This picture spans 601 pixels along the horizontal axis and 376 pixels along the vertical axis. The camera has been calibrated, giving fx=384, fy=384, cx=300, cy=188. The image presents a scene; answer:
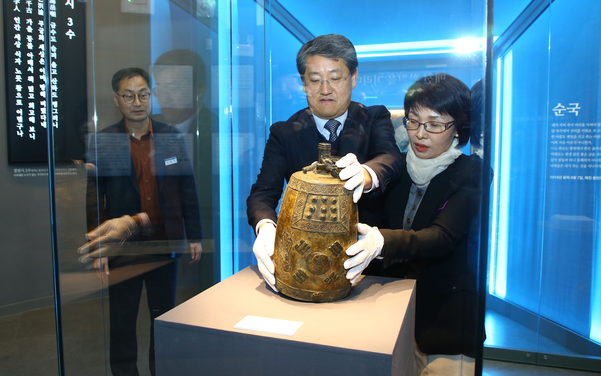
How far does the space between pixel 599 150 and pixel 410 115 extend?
1.93 metres

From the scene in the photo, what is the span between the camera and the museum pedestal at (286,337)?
1.17 meters

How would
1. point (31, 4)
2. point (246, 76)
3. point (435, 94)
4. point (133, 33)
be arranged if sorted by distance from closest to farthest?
point (435, 94), point (133, 33), point (246, 76), point (31, 4)

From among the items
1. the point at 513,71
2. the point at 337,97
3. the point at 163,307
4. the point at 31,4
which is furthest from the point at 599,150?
the point at 31,4

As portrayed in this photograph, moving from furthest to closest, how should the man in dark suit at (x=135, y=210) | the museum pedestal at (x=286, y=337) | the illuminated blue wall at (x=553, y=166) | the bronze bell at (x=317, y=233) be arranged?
the illuminated blue wall at (x=553, y=166), the man in dark suit at (x=135, y=210), the bronze bell at (x=317, y=233), the museum pedestal at (x=286, y=337)

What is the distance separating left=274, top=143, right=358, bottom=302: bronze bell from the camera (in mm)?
1420

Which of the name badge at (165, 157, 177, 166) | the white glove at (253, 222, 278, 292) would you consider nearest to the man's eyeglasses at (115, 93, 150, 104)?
the name badge at (165, 157, 177, 166)

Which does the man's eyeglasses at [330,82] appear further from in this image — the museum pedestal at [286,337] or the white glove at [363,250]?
the museum pedestal at [286,337]

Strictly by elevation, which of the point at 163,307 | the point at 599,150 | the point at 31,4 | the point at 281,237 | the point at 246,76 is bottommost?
the point at 163,307

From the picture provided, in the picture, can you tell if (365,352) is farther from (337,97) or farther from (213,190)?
(213,190)

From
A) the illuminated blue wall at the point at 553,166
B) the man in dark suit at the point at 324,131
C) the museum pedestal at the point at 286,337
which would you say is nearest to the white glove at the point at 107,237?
the man in dark suit at the point at 324,131

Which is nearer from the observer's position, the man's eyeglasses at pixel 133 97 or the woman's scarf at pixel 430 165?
the woman's scarf at pixel 430 165

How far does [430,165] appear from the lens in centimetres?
181

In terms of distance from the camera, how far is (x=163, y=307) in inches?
101

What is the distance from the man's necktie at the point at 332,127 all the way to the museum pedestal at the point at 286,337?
0.77m
